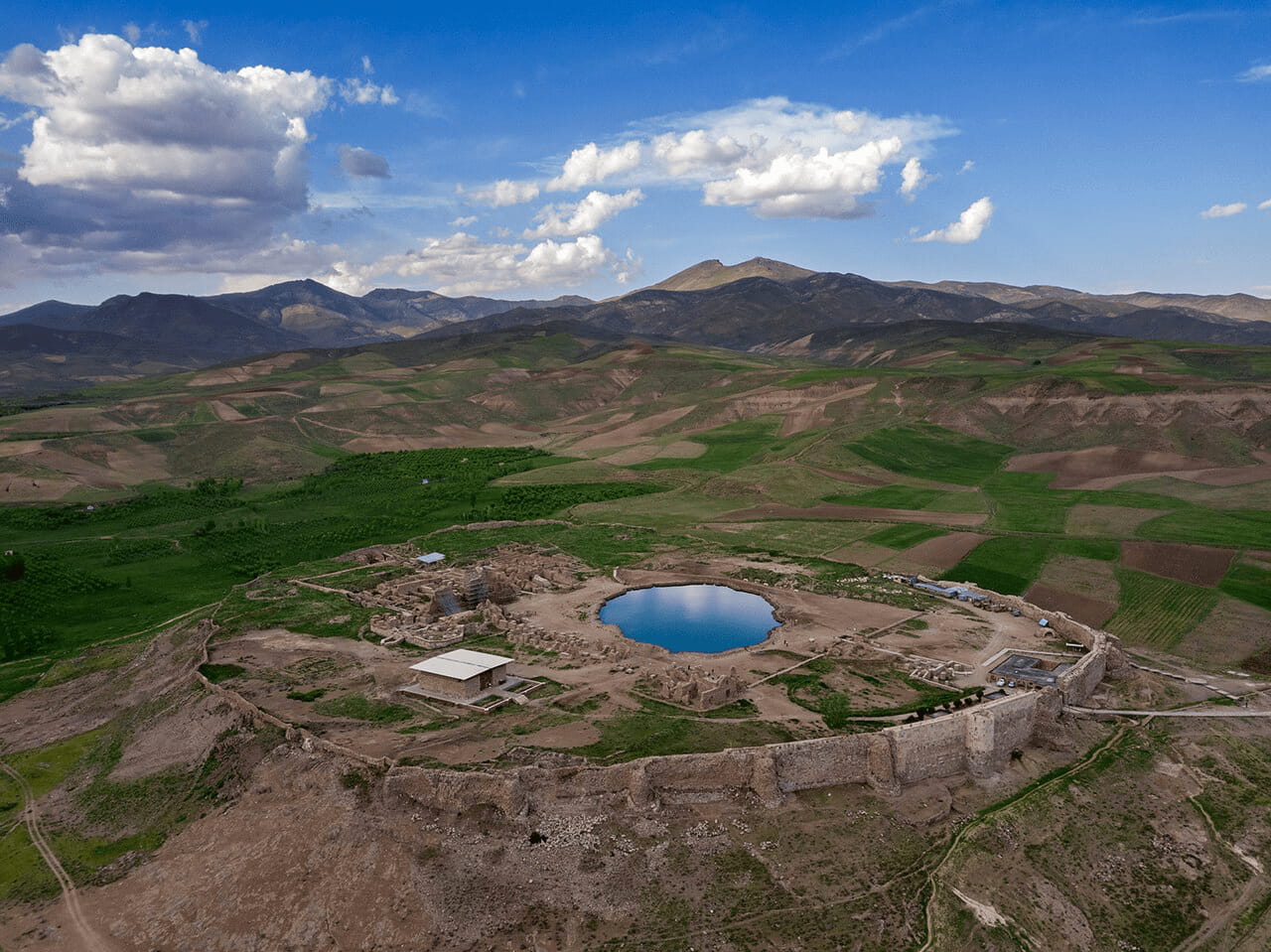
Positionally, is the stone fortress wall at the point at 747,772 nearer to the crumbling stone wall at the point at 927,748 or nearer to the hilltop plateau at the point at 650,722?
the crumbling stone wall at the point at 927,748

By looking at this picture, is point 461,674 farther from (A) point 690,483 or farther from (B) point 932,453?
(B) point 932,453

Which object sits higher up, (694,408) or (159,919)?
(694,408)

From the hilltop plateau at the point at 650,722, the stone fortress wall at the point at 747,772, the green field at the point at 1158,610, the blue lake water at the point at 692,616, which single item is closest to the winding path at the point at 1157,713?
the hilltop plateau at the point at 650,722

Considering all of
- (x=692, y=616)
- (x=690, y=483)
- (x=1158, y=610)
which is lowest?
(x=1158, y=610)

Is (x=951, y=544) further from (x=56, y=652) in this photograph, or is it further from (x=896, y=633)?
(x=56, y=652)

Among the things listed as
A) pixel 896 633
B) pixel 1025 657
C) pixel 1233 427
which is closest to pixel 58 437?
pixel 896 633

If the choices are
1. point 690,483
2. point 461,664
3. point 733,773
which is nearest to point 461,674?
point 461,664
